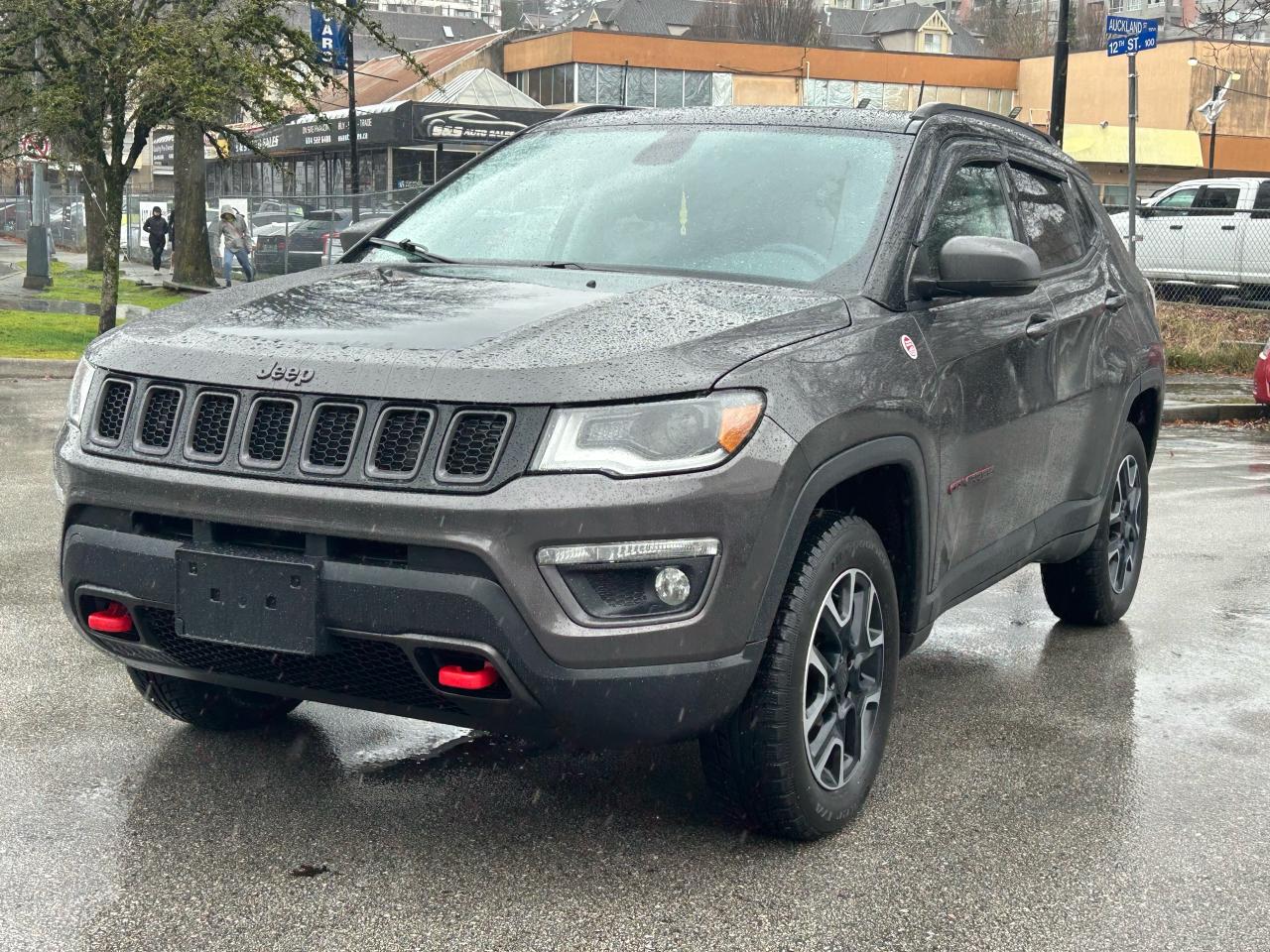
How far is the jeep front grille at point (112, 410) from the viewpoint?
148 inches

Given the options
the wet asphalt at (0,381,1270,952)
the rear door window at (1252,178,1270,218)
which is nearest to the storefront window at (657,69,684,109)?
the rear door window at (1252,178,1270,218)

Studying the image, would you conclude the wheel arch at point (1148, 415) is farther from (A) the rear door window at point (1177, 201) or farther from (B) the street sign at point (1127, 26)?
(A) the rear door window at point (1177, 201)

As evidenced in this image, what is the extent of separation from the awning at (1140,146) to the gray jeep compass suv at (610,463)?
51931 millimetres

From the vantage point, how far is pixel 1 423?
11602mm

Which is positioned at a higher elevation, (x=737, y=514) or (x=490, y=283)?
(x=490, y=283)

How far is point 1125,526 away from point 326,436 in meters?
3.85

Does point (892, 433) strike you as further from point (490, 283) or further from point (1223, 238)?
point (1223, 238)

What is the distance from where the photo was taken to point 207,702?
455 centimetres

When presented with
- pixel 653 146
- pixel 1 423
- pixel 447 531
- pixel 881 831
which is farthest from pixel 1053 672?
pixel 1 423

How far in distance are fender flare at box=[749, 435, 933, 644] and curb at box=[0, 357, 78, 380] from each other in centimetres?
1233

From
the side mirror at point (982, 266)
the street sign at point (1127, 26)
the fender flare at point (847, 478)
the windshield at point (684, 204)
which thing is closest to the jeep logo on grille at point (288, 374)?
the fender flare at point (847, 478)

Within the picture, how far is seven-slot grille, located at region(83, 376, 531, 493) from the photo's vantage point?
10.9 ft

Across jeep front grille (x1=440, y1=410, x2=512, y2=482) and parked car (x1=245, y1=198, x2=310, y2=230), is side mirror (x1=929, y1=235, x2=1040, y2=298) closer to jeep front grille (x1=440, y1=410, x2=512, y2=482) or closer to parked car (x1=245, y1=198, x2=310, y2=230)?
jeep front grille (x1=440, y1=410, x2=512, y2=482)

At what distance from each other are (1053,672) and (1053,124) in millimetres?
17397
